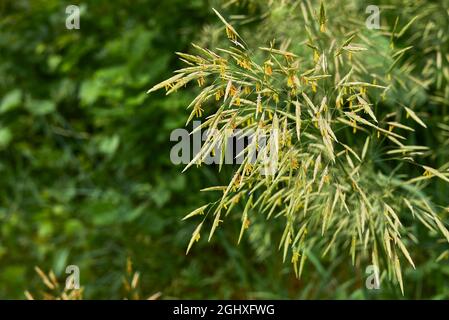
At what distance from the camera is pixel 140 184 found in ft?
9.53

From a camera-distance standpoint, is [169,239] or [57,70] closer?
[169,239]

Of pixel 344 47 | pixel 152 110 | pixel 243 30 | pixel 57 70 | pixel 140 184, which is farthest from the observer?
pixel 57 70

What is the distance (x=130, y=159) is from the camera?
2.92 metres

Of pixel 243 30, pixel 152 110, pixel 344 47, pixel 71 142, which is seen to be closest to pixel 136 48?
pixel 152 110

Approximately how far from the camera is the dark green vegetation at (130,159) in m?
2.44

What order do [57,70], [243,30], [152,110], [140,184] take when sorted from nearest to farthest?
1. [243,30]
2. [152,110]
3. [140,184]
4. [57,70]

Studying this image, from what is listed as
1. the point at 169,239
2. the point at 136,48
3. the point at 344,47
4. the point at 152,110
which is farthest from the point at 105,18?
the point at 344,47

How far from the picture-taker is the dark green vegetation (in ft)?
8.02

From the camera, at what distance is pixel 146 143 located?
9.39 ft

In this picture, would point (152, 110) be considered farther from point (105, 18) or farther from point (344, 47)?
point (344, 47)

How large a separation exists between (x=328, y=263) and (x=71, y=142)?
1.52m

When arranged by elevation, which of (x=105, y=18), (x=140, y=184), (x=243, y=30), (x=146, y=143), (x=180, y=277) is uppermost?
(x=105, y=18)
